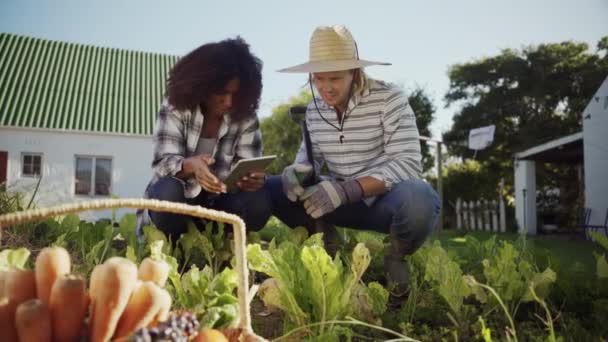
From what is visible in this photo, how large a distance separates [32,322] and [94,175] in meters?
14.8

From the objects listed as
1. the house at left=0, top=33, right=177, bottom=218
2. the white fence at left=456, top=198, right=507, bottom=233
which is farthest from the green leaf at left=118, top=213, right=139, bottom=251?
the white fence at left=456, top=198, right=507, bottom=233

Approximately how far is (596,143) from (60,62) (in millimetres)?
15046

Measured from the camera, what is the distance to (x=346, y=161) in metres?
2.64

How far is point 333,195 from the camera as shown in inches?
89.5

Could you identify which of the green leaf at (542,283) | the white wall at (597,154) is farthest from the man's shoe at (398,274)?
the white wall at (597,154)

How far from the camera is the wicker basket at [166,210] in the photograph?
89 centimetres

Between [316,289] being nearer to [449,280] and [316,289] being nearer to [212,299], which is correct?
[212,299]

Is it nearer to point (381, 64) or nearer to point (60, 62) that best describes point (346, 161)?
point (381, 64)

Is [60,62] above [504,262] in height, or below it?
above

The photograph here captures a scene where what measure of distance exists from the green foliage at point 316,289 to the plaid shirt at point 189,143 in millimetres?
1033

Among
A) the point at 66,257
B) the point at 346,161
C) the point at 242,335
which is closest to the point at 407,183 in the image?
the point at 346,161

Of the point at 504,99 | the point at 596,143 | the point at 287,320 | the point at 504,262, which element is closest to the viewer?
the point at 287,320

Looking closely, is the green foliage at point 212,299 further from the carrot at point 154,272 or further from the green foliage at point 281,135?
the green foliage at point 281,135

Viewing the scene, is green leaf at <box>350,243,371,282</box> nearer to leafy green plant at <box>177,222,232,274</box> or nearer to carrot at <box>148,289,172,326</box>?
carrot at <box>148,289,172,326</box>
